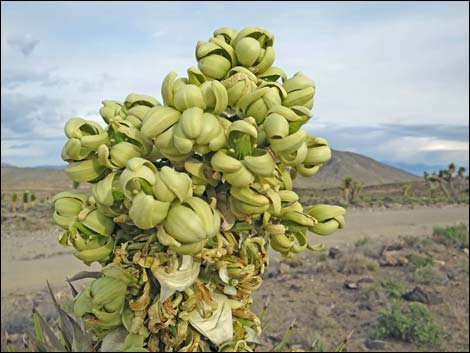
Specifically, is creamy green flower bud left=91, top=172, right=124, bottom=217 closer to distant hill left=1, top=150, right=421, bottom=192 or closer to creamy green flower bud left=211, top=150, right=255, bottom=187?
creamy green flower bud left=211, top=150, right=255, bottom=187

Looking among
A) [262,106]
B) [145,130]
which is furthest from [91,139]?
[262,106]

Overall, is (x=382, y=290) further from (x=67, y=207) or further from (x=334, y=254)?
(x=67, y=207)

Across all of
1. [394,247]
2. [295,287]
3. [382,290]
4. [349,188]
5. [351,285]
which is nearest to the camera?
[382,290]

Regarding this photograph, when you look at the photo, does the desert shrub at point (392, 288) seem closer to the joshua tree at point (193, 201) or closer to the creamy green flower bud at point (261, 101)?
the joshua tree at point (193, 201)

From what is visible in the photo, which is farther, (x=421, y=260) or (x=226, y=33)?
(x=421, y=260)

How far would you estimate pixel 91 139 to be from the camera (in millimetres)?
1219

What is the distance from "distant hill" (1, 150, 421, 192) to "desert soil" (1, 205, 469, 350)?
252 ft

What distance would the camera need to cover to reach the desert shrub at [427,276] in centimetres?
1040

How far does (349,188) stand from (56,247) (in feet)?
85.2

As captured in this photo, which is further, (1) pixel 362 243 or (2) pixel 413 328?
(1) pixel 362 243

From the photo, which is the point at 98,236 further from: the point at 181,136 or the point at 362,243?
the point at 362,243

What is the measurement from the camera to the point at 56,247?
1784 centimetres

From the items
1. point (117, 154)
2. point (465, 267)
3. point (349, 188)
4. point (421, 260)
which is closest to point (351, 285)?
point (421, 260)

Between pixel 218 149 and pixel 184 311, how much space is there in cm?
39
